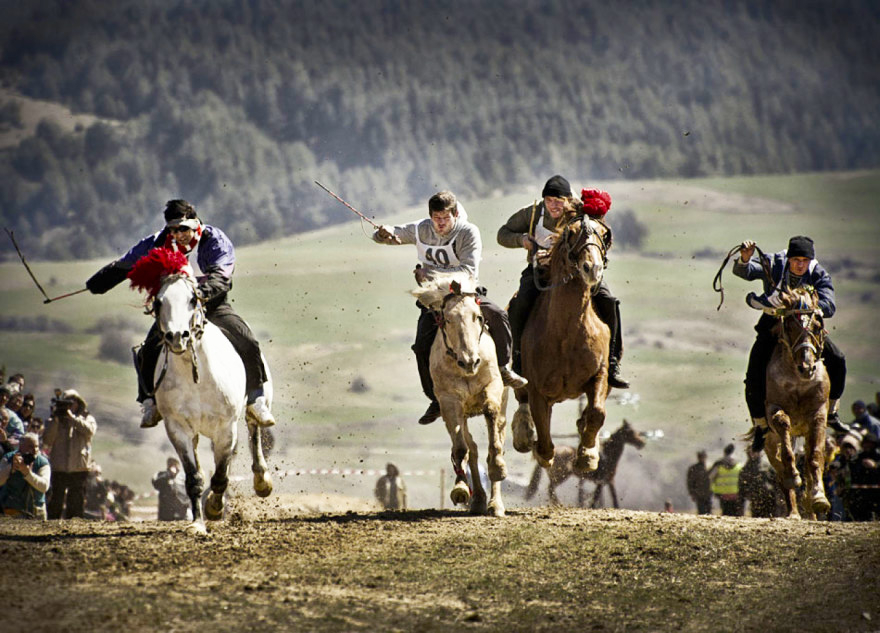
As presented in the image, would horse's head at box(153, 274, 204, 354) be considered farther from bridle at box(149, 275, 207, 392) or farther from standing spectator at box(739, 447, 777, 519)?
standing spectator at box(739, 447, 777, 519)

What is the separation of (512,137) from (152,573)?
106ft

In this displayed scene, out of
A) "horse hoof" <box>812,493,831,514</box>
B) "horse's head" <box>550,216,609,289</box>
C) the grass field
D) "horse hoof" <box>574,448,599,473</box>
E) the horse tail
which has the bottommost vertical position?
"horse hoof" <box>812,493,831,514</box>

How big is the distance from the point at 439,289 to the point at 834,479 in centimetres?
678

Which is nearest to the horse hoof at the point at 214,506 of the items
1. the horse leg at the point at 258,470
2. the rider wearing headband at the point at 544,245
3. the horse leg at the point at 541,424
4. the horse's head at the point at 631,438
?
the horse leg at the point at 258,470

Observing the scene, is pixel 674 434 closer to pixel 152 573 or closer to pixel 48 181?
pixel 48 181

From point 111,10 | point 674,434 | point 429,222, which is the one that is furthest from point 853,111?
point 429,222

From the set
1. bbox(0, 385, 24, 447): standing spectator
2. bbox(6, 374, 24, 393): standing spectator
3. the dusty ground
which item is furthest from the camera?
bbox(6, 374, 24, 393): standing spectator

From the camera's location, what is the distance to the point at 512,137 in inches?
1556

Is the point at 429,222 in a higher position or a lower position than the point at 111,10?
lower

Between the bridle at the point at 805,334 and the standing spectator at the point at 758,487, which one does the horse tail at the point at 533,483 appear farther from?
the bridle at the point at 805,334

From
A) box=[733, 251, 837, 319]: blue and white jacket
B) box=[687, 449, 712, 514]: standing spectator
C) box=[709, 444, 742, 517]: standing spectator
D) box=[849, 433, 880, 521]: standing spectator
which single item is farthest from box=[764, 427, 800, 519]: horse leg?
box=[687, 449, 712, 514]: standing spectator

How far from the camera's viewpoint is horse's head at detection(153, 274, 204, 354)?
944 cm

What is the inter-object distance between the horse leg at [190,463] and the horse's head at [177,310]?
84 centimetres

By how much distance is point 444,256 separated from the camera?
12.3 meters
